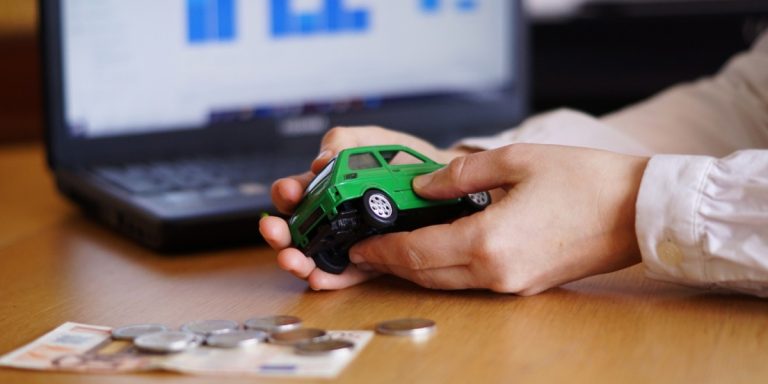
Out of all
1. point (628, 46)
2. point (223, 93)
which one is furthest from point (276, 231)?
point (628, 46)

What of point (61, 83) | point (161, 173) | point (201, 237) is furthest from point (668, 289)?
point (61, 83)

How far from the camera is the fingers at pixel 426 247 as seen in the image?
83 cm

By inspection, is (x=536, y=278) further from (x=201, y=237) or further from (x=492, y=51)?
(x=492, y=51)

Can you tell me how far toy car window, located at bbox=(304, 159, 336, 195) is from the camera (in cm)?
85

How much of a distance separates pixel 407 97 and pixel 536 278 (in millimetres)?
677

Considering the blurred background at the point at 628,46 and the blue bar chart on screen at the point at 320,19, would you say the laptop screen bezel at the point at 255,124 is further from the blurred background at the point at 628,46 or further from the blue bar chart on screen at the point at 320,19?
the blurred background at the point at 628,46

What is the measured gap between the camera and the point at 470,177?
2.77ft

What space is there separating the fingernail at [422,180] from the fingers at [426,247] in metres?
0.03

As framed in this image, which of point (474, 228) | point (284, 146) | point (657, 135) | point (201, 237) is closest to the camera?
point (474, 228)

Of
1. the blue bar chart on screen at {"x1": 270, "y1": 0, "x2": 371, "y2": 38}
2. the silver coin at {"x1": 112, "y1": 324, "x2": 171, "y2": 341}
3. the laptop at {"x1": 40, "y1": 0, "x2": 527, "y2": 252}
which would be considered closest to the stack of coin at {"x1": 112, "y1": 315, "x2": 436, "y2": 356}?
the silver coin at {"x1": 112, "y1": 324, "x2": 171, "y2": 341}

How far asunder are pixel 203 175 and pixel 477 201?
45 centimetres

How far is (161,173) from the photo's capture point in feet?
4.00

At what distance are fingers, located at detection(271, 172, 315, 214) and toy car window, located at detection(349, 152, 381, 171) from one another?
0.07 meters

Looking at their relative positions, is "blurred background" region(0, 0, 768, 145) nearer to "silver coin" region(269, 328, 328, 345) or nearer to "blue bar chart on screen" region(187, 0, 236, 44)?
"blue bar chart on screen" region(187, 0, 236, 44)
